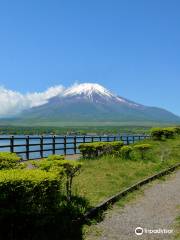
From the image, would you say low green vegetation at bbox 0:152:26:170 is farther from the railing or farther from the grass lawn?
the railing

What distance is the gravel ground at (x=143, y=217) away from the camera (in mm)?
11797

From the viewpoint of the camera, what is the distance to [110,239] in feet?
37.7

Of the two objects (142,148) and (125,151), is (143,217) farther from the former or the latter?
(142,148)

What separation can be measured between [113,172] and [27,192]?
1124 cm

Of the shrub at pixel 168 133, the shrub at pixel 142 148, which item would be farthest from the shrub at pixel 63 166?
the shrub at pixel 168 133

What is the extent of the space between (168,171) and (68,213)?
11.8 m

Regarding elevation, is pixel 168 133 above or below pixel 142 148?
above

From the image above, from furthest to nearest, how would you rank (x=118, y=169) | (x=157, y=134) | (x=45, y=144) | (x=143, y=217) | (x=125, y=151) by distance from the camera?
1. (x=157, y=134)
2. (x=45, y=144)
3. (x=125, y=151)
4. (x=118, y=169)
5. (x=143, y=217)

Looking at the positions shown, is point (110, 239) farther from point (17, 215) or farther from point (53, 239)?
point (17, 215)

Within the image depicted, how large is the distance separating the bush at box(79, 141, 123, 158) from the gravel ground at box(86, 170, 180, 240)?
10.1 meters

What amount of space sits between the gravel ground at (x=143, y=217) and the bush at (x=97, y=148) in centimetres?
1010

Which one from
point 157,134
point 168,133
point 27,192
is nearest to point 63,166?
point 27,192

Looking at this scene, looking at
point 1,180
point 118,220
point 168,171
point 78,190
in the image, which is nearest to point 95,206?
point 118,220

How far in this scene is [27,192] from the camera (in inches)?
423
